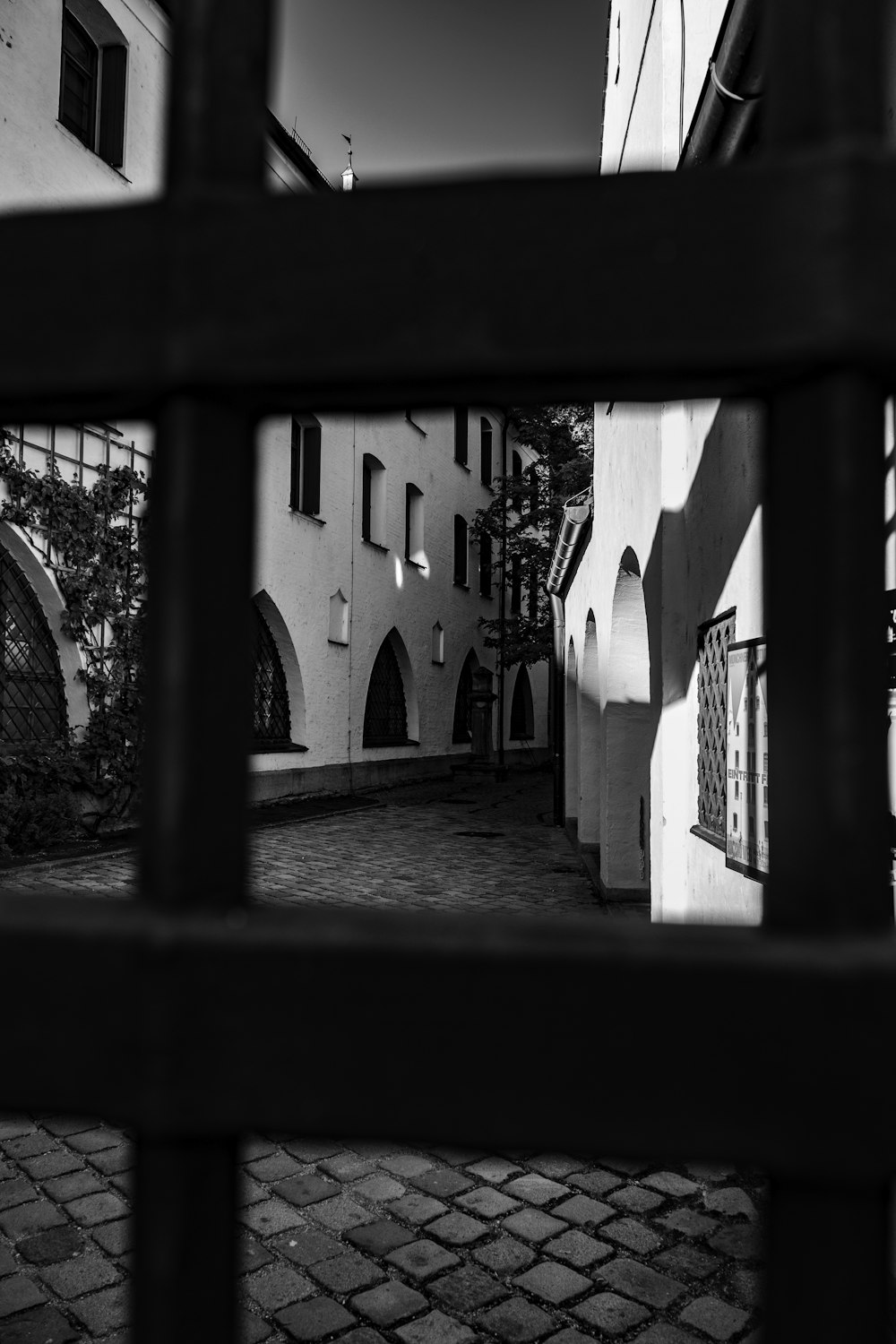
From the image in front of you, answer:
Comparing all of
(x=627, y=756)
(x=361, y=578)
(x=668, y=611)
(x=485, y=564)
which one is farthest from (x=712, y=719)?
(x=485, y=564)

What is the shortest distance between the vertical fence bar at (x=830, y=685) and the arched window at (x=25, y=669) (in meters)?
10.1

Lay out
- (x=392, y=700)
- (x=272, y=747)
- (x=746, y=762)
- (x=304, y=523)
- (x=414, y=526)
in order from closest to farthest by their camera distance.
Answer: (x=746, y=762)
(x=272, y=747)
(x=304, y=523)
(x=392, y=700)
(x=414, y=526)

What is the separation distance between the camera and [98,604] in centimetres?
1030

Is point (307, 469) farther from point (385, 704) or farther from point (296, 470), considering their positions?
point (385, 704)

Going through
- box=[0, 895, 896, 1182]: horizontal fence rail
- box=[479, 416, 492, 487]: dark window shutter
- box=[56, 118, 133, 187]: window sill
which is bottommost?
box=[0, 895, 896, 1182]: horizontal fence rail

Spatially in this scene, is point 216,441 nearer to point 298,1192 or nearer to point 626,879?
point 298,1192

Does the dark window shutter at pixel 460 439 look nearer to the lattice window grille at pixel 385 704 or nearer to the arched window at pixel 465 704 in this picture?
the arched window at pixel 465 704

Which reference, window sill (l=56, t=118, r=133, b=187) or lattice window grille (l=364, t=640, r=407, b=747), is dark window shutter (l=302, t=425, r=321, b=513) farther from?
window sill (l=56, t=118, r=133, b=187)

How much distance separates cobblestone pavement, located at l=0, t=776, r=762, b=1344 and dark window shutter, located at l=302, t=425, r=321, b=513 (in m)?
12.7

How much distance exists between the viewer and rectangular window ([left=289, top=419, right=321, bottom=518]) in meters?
15.2

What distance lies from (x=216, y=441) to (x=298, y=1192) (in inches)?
114

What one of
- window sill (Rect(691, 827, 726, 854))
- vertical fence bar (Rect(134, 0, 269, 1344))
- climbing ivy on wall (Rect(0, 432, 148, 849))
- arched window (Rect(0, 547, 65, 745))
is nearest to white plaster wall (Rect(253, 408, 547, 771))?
climbing ivy on wall (Rect(0, 432, 148, 849))

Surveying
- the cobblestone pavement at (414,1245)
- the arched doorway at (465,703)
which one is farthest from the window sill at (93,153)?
the arched doorway at (465,703)

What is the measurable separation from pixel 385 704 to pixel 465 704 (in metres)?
4.41
